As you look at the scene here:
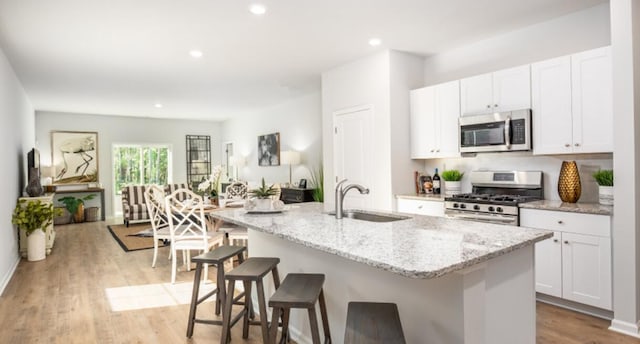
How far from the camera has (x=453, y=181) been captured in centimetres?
425

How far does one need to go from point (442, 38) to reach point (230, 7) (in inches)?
87.2

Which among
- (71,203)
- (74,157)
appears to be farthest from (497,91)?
(74,157)

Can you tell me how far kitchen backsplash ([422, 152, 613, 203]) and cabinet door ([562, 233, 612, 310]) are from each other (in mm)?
616

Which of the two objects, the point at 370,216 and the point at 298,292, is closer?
the point at 298,292

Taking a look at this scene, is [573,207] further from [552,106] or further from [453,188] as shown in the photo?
[453,188]

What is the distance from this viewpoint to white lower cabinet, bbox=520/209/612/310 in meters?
2.83

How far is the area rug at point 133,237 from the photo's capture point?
19.1ft

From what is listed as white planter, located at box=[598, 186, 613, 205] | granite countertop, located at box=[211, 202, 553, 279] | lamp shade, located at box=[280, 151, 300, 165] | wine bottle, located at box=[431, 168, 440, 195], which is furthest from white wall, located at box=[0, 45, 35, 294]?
white planter, located at box=[598, 186, 613, 205]

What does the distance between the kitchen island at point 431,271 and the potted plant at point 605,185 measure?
1500 mm

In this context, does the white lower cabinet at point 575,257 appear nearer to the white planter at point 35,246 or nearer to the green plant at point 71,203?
the white planter at point 35,246

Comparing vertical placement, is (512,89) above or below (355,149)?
above

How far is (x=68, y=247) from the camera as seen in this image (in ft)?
19.3

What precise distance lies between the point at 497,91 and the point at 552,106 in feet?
1.76

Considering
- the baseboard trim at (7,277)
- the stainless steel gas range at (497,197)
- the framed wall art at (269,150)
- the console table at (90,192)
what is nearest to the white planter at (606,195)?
the stainless steel gas range at (497,197)
